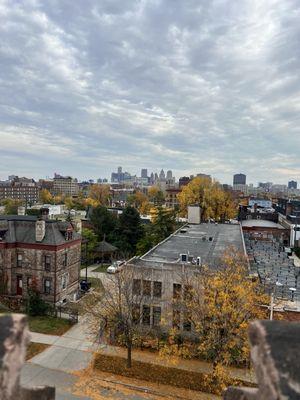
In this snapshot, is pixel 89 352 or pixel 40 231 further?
pixel 40 231

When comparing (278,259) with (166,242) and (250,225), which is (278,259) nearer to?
(166,242)

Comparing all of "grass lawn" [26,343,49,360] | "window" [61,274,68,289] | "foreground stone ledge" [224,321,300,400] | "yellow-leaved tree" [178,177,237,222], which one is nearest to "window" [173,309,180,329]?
"grass lawn" [26,343,49,360]

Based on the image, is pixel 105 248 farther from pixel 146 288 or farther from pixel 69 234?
pixel 146 288

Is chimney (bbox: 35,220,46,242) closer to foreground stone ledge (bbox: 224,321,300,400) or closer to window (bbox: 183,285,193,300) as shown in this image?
window (bbox: 183,285,193,300)

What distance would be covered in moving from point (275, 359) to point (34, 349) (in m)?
23.6

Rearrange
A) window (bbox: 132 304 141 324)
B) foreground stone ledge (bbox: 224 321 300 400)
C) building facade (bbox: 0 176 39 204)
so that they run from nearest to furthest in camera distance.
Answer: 1. foreground stone ledge (bbox: 224 321 300 400)
2. window (bbox: 132 304 141 324)
3. building facade (bbox: 0 176 39 204)

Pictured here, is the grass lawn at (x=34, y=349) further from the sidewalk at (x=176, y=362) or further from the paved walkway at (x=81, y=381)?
the sidewalk at (x=176, y=362)

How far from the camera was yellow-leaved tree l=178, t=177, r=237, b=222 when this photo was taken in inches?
2803

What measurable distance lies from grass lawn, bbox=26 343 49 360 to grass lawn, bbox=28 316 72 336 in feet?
6.77

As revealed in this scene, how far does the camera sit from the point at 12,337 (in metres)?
4.34

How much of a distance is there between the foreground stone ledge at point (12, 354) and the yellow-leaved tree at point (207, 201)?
2630 inches

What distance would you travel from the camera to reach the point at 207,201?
71750 mm

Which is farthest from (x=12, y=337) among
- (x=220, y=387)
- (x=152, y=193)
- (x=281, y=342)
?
(x=152, y=193)

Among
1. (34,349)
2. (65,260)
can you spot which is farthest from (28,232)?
(34,349)
